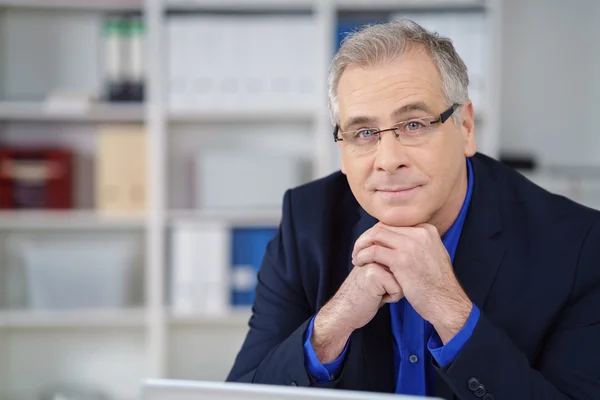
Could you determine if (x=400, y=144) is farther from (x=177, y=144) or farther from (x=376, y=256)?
(x=177, y=144)

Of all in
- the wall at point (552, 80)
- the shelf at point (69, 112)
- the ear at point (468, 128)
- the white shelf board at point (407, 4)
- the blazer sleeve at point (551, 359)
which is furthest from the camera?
the wall at point (552, 80)

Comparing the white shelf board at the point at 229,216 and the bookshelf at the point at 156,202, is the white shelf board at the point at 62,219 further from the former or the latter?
the white shelf board at the point at 229,216

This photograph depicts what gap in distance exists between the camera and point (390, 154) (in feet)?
4.10

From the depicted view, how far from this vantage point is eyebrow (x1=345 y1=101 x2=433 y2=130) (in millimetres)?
1257

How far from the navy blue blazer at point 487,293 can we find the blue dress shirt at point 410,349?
0.02 m

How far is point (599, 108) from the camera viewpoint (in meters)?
3.19

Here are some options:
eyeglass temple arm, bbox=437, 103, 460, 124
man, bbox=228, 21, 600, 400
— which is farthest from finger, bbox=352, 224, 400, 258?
eyeglass temple arm, bbox=437, 103, 460, 124

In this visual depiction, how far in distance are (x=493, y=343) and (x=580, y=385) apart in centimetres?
19

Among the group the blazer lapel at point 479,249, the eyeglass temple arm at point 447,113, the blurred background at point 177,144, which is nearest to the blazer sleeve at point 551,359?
the blazer lapel at point 479,249

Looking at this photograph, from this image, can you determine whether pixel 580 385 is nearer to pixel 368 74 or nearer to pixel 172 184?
pixel 368 74

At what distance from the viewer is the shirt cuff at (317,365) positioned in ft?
4.18

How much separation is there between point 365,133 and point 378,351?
0.42 m

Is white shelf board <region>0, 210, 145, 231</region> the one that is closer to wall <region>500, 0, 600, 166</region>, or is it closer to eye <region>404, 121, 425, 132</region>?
wall <region>500, 0, 600, 166</region>

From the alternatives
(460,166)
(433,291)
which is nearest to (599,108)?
(460,166)
